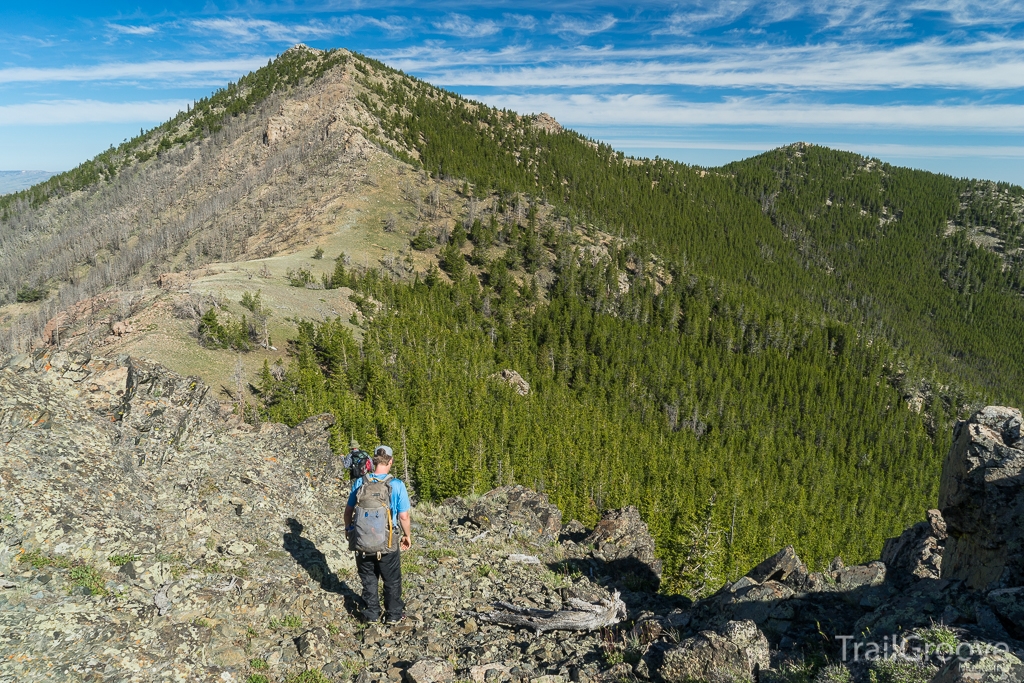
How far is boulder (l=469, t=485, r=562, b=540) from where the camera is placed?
19297 millimetres

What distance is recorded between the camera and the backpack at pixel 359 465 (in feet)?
34.2

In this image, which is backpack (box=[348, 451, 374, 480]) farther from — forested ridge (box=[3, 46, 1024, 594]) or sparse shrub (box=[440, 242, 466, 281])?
sparse shrub (box=[440, 242, 466, 281])

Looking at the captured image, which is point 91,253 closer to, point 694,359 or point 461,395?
point 461,395

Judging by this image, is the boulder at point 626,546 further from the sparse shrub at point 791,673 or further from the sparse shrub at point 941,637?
the sparse shrub at point 941,637

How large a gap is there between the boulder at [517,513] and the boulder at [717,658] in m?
10.2

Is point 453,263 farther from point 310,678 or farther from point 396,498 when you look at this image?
point 310,678

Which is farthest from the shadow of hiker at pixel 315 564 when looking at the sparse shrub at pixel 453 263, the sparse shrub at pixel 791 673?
the sparse shrub at pixel 453 263

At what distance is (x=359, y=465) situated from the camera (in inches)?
411

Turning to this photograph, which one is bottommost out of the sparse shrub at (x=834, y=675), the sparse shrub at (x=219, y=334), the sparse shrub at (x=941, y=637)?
the sparse shrub at (x=834, y=675)

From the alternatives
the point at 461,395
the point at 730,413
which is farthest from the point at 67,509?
the point at 730,413

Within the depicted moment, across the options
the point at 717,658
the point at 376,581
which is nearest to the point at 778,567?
the point at 717,658

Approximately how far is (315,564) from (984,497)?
15.1 meters

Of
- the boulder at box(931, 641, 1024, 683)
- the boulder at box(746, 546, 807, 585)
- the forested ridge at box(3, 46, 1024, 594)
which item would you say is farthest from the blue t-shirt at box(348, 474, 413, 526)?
the forested ridge at box(3, 46, 1024, 594)

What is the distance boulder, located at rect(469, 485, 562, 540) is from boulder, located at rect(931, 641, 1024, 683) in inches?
550
